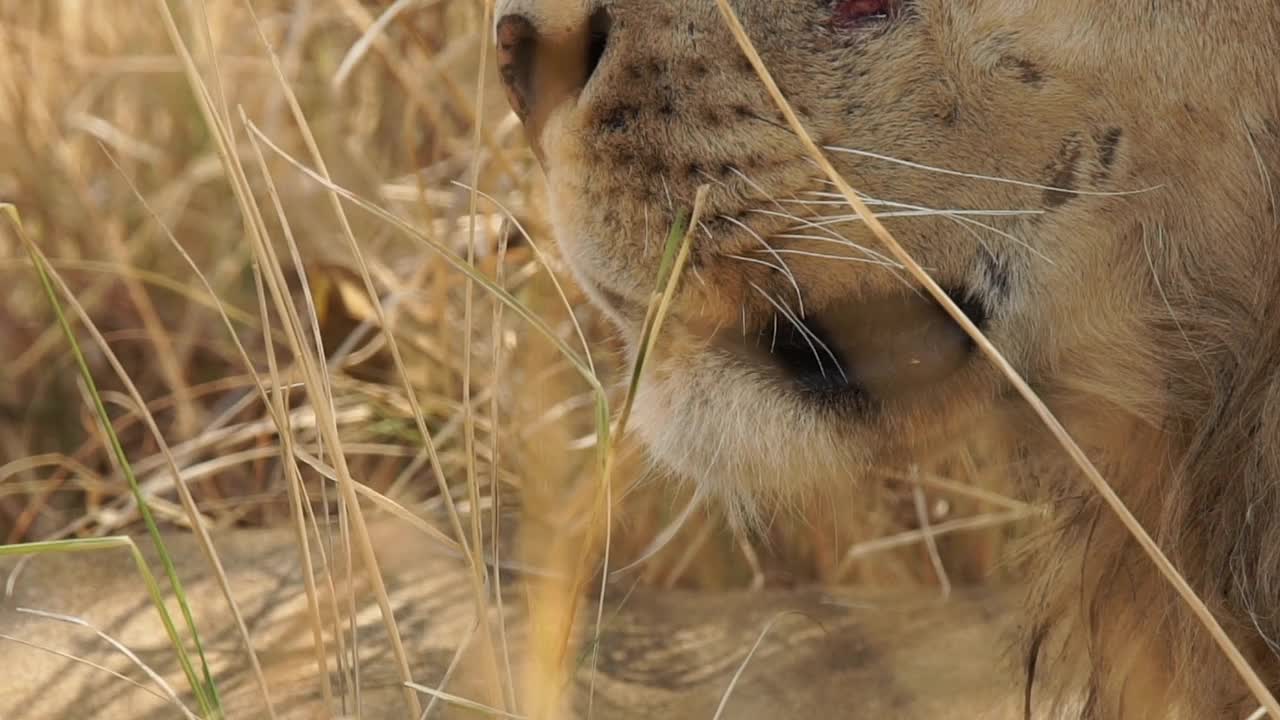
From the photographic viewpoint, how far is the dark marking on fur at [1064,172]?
1410 millimetres

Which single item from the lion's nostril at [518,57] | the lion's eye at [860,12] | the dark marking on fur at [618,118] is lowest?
the dark marking on fur at [618,118]

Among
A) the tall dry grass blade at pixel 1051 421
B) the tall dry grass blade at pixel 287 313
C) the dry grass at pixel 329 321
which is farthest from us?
the dry grass at pixel 329 321

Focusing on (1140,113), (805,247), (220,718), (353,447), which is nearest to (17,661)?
(220,718)

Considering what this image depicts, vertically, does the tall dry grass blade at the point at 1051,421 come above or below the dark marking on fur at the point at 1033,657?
above

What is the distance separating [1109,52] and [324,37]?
91.3 inches

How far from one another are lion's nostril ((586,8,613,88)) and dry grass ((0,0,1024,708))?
18.2 inches

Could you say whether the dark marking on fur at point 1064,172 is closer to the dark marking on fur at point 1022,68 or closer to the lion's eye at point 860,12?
the dark marking on fur at point 1022,68

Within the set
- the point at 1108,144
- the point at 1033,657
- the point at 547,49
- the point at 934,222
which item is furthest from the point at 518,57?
the point at 1033,657

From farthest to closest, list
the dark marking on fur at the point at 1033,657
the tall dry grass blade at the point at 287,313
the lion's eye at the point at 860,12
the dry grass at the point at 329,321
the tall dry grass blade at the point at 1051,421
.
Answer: the dry grass at the point at 329,321
the dark marking on fur at the point at 1033,657
the lion's eye at the point at 860,12
the tall dry grass blade at the point at 287,313
the tall dry grass blade at the point at 1051,421

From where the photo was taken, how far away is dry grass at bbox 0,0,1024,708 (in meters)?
2.42

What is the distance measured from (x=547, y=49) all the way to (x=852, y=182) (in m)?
0.28

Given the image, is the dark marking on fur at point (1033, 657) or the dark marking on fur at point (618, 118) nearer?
the dark marking on fur at point (618, 118)

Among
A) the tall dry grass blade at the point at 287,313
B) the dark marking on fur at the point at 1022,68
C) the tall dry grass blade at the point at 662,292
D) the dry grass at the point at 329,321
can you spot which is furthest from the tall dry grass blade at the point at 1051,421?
the dry grass at the point at 329,321

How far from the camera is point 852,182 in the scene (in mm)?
1438
